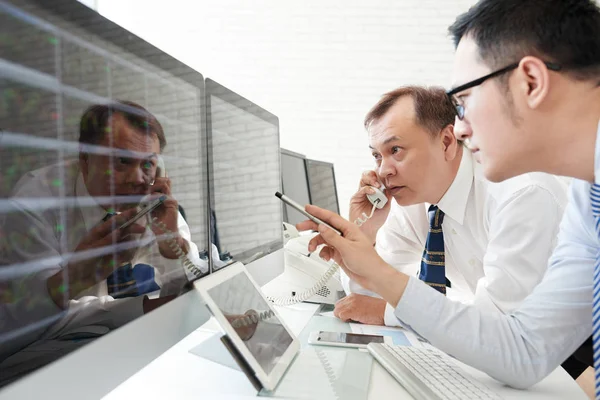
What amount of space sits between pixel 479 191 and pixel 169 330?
3.82 feet

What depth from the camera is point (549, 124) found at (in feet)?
2.69

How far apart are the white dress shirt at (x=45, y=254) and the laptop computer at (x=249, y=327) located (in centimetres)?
17

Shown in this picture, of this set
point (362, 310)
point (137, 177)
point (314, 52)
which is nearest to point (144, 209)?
point (137, 177)

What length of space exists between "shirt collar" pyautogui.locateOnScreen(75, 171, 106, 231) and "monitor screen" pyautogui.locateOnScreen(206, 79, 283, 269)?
339mm

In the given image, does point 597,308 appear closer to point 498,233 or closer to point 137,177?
point 498,233

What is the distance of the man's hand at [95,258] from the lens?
0.45 m

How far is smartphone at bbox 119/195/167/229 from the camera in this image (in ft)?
1.91

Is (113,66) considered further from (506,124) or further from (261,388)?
(506,124)

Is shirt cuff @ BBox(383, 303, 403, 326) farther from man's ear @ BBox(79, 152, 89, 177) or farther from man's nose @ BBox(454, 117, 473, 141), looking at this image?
man's ear @ BBox(79, 152, 89, 177)

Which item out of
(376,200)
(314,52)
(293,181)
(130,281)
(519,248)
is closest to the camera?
(130,281)

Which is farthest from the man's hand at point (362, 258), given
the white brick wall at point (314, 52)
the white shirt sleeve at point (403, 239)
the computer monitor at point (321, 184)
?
the white brick wall at point (314, 52)

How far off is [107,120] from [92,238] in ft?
0.46

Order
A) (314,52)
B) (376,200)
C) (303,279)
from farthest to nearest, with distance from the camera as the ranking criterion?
(314,52) < (376,200) < (303,279)

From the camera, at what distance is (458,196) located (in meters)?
1.52
